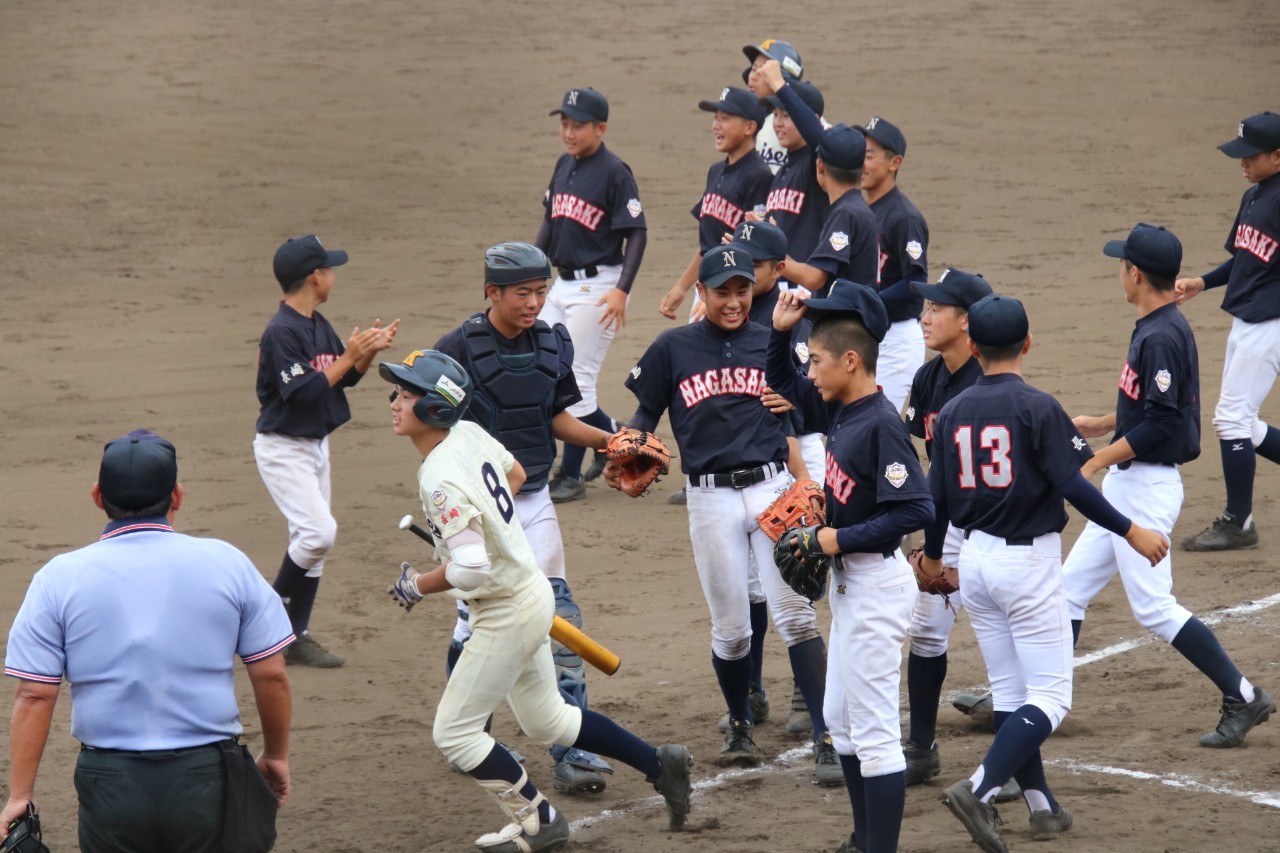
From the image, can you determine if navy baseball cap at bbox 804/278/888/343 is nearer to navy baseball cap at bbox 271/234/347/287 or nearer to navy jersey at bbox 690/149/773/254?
navy baseball cap at bbox 271/234/347/287

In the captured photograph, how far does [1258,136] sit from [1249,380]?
1188 mm

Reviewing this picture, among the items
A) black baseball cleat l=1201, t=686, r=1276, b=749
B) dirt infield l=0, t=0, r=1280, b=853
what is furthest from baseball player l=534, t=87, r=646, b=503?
black baseball cleat l=1201, t=686, r=1276, b=749

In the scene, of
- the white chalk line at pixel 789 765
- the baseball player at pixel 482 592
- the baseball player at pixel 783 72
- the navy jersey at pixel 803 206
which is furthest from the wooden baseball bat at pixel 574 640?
the baseball player at pixel 783 72

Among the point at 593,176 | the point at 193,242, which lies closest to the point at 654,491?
the point at 593,176

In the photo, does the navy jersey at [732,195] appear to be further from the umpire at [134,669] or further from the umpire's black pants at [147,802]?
the umpire's black pants at [147,802]

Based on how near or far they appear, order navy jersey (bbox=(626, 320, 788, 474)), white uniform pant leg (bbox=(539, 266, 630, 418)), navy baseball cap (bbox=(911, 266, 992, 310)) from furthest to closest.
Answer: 1. white uniform pant leg (bbox=(539, 266, 630, 418))
2. navy jersey (bbox=(626, 320, 788, 474))
3. navy baseball cap (bbox=(911, 266, 992, 310))

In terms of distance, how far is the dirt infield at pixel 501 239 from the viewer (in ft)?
18.4

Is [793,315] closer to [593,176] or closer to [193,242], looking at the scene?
[593,176]

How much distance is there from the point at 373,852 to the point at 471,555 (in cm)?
117

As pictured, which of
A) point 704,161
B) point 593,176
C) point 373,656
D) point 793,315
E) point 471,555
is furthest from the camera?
point 704,161

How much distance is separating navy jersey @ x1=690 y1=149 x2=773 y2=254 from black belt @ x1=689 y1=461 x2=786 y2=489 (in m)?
3.27

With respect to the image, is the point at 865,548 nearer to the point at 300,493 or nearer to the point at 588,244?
the point at 300,493

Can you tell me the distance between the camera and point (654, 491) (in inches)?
374

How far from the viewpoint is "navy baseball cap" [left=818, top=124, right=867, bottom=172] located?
700cm
